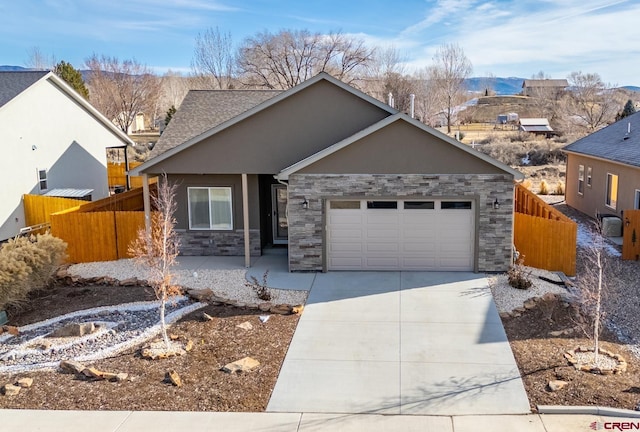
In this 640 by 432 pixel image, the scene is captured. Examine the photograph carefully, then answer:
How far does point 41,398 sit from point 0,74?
18.9 meters

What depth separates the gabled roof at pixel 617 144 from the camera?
19.9 meters

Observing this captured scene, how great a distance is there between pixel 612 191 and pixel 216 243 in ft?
48.3

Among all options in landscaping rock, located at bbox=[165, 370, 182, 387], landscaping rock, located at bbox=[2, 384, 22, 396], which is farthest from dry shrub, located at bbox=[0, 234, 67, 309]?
landscaping rock, located at bbox=[165, 370, 182, 387]

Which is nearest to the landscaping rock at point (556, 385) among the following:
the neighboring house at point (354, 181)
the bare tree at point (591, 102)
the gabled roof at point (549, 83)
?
the neighboring house at point (354, 181)

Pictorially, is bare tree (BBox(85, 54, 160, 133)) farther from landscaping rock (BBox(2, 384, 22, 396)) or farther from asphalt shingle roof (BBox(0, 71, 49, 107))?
landscaping rock (BBox(2, 384, 22, 396))

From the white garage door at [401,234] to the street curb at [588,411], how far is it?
734 cm

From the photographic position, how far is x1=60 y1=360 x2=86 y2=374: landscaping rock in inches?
384

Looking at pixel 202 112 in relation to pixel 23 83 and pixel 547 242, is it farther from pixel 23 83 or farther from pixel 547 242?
pixel 547 242

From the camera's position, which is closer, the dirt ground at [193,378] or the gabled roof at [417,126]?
the dirt ground at [193,378]

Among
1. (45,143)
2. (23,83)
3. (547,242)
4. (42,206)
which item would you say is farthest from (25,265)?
(547,242)

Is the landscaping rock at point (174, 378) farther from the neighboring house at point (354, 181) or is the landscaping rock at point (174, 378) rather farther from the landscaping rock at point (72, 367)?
the neighboring house at point (354, 181)

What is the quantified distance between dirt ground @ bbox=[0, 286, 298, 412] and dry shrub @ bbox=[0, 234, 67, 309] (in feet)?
3.08

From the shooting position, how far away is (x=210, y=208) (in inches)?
701

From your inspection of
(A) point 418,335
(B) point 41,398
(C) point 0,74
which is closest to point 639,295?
(A) point 418,335
